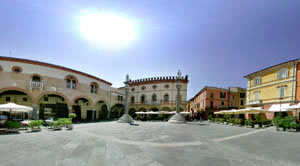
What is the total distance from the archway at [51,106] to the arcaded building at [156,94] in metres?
18.0

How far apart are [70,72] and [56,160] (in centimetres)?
1910

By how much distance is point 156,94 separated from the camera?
3356cm

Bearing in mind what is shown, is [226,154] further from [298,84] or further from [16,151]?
[298,84]

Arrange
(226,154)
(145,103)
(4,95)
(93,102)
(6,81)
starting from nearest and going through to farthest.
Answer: (226,154), (6,81), (4,95), (93,102), (145,103)

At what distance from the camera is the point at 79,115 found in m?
23.8

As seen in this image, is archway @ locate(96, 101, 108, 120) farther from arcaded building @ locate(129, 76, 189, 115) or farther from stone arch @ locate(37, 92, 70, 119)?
arcaded building @ locate(129, 76, 189, 115)

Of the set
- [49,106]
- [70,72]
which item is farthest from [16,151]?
[49,106]

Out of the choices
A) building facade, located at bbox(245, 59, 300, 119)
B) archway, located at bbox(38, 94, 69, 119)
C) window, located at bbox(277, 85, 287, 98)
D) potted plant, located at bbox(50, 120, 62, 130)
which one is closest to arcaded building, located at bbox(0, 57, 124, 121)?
archway, located at bbox(38, 94, 69, 119)

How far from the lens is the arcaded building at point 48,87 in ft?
50.3

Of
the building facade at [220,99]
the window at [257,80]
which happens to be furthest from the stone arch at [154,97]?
the window at [257,80]

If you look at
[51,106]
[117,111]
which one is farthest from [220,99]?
[51,106]

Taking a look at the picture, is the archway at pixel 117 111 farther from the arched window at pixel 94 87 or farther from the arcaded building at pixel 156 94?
the arched window at pixel 94 87

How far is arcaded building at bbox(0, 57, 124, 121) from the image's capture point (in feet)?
50.3

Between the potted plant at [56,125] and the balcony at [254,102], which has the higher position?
the balcony at [254,102]
